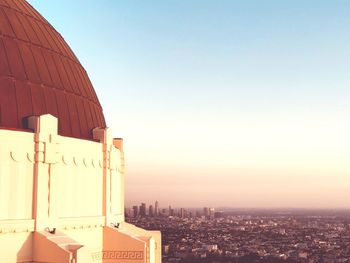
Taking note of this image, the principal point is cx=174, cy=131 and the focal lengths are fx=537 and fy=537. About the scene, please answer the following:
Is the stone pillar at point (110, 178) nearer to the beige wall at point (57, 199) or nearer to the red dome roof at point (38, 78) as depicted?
the beige wall at point (57, 199)

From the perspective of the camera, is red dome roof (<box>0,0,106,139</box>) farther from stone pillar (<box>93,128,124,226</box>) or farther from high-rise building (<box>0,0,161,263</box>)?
stone pillar (<box>93,128,124,226</box>)

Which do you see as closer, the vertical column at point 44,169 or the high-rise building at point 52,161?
the high-rise building at point 52,161

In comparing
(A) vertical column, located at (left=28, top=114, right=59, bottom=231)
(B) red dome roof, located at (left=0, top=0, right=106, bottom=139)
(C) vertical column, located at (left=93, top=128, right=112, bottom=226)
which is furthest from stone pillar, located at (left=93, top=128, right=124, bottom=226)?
(A) vertical column, located at (left=28, top=114, right=59, bottom=231)

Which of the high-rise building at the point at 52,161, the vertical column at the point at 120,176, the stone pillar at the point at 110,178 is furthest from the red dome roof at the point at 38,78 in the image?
the vertical column at the point at 120,176

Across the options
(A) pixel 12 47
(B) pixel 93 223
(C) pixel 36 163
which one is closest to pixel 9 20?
(A) pixel 12 47

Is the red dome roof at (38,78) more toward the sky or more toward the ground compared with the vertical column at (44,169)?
more toward the sky

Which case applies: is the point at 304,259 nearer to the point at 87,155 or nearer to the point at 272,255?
the point at 272,255
